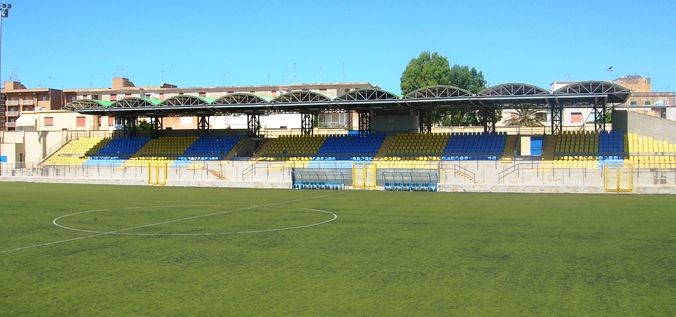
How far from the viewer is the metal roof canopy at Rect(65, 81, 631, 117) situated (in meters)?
45.5

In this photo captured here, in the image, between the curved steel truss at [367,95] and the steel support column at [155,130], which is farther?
the steel support column at [155,130]

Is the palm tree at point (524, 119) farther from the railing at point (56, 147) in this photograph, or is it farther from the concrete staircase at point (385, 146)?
the railing at point (56, 147)

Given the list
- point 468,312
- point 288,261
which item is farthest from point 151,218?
point 468,312

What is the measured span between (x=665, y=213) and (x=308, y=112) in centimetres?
3780

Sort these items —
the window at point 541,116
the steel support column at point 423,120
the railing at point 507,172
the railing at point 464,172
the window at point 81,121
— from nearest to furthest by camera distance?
the railing at point 507,172, the railing at point 464,172, the steel support column at point 423,120, the window at point 81,121, the window at point 541,116

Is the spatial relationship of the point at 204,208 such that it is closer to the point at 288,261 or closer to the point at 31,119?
the point at 288,261

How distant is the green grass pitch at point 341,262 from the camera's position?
32.9 feet

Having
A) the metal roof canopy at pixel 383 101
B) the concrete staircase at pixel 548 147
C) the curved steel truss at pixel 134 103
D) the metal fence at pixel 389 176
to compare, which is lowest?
the metal fence at pixel 389 176

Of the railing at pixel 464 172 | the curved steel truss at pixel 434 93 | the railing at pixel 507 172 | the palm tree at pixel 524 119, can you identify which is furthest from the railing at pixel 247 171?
the palm tree at pixel 524 119

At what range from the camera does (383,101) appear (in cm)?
4891

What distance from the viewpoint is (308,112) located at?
58.3m

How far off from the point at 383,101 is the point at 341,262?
35791 millimetres

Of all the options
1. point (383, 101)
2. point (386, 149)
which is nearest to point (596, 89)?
point (383, 101)

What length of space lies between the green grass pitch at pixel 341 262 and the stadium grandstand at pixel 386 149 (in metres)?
14.0
